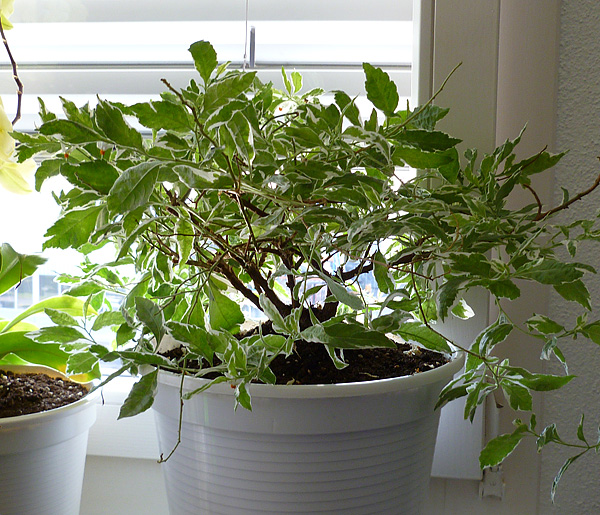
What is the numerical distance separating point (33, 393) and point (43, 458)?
0.09 meters

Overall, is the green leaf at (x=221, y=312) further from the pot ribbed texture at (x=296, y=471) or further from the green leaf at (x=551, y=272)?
the green leaf at (x=551, y=272)

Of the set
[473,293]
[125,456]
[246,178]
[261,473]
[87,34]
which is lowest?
[125,456]

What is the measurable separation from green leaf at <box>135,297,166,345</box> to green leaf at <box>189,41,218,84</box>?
187 mm

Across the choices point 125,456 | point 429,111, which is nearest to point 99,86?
point 125,456

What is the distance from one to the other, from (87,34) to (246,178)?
0.73m

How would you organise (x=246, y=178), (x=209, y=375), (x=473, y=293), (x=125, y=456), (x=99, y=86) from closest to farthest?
(x=246, y=178) → (x=209, y=375) → (x=473, y=293) → (x=125, y=456) → (x=99, y=86)

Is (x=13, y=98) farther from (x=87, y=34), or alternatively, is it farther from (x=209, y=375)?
(x=209, y=375)

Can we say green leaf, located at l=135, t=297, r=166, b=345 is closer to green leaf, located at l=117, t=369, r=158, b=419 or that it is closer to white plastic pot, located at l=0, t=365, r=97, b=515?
green leaf, located at l=117, t=369, r=158, b=419

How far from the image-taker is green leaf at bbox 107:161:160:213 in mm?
364

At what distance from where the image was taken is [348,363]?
0.60 metres

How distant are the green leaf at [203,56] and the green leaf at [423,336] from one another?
30cm

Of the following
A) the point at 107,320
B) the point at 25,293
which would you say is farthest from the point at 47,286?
the point at 107,320

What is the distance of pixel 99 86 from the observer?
1.01 meters

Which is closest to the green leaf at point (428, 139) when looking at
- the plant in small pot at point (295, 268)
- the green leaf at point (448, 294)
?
the plant in small pot at point (295, 268)
